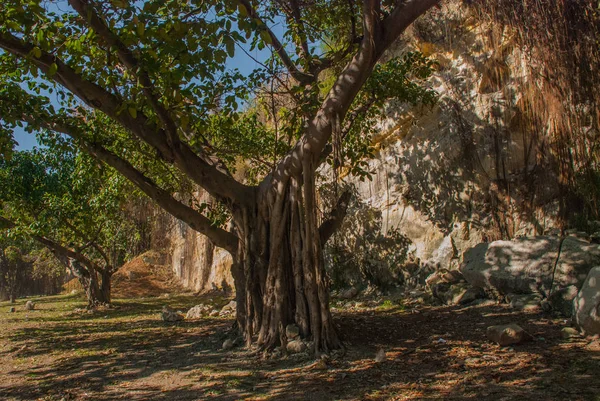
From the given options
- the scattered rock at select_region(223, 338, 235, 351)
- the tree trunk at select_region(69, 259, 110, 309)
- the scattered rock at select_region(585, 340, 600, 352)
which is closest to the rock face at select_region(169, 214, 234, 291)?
the tree trunk at select_region(69, 259, 110, 309)

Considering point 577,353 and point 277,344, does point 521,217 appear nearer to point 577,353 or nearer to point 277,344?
point 577,353

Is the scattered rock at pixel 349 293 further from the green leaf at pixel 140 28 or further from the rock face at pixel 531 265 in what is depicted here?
the green leaf at pixel 140 28

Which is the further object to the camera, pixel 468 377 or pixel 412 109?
pixel 412 109

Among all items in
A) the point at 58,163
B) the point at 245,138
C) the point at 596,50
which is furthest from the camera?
the point at 58,163

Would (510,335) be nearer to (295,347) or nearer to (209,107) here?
(295,347)

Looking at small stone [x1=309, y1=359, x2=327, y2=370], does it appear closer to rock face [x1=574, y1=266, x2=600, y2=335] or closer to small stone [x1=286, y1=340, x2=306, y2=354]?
small stone [x1=286, y1=340, x2=306, y2=354]

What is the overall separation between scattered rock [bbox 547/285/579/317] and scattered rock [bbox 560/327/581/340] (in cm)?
69

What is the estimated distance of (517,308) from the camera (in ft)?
21.7

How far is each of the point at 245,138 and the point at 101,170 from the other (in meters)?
2.38

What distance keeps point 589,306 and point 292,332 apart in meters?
3.04

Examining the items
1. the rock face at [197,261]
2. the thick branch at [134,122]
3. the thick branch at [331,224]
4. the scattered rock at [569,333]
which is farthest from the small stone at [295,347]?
the rock face at [197,261]

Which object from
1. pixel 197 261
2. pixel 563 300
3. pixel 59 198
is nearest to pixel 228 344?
pixel 563 300

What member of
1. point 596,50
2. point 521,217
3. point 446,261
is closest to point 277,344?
point 446,261

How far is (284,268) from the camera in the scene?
5574 millimetres
